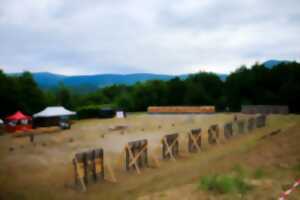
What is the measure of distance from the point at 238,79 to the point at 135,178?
1897 inches

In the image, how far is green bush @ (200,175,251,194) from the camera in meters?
7.20

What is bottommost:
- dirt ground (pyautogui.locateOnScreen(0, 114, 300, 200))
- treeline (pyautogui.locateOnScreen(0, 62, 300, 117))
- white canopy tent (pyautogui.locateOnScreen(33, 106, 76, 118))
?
dirt ground (pyautogui.locateOnScreen(0, 114, 300, 200))

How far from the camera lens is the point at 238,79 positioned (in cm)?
5534

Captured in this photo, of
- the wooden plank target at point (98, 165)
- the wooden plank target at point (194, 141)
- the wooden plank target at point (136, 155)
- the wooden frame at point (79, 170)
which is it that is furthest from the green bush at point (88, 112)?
the wooden frame at point (79, 170)

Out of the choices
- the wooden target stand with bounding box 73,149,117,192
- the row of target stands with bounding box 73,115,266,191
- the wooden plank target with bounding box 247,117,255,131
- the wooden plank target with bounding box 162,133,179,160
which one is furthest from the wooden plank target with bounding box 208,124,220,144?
the wooden target stand with bounding box 73,149,117,192

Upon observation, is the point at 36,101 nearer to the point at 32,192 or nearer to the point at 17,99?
the point at 17,99

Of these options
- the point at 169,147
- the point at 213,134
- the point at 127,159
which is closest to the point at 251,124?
the point at 213,134

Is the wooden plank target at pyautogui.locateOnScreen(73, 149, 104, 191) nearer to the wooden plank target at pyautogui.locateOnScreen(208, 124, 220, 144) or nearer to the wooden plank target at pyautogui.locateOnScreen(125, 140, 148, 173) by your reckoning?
A: the wooden plank target at pyautogui.locateOnScreen(125, 140, 148, 173)

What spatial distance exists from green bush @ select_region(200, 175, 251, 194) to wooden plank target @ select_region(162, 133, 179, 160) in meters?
7.27

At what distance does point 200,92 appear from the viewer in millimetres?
61344

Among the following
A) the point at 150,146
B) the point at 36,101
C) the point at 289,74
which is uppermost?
the point at 289,74

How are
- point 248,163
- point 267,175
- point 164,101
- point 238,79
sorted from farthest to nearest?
point 164,101
point 238,79
point 248,163
point 267,175

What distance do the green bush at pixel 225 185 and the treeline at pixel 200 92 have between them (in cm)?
4314

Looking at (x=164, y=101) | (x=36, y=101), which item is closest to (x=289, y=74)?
(x=164, y=101)
